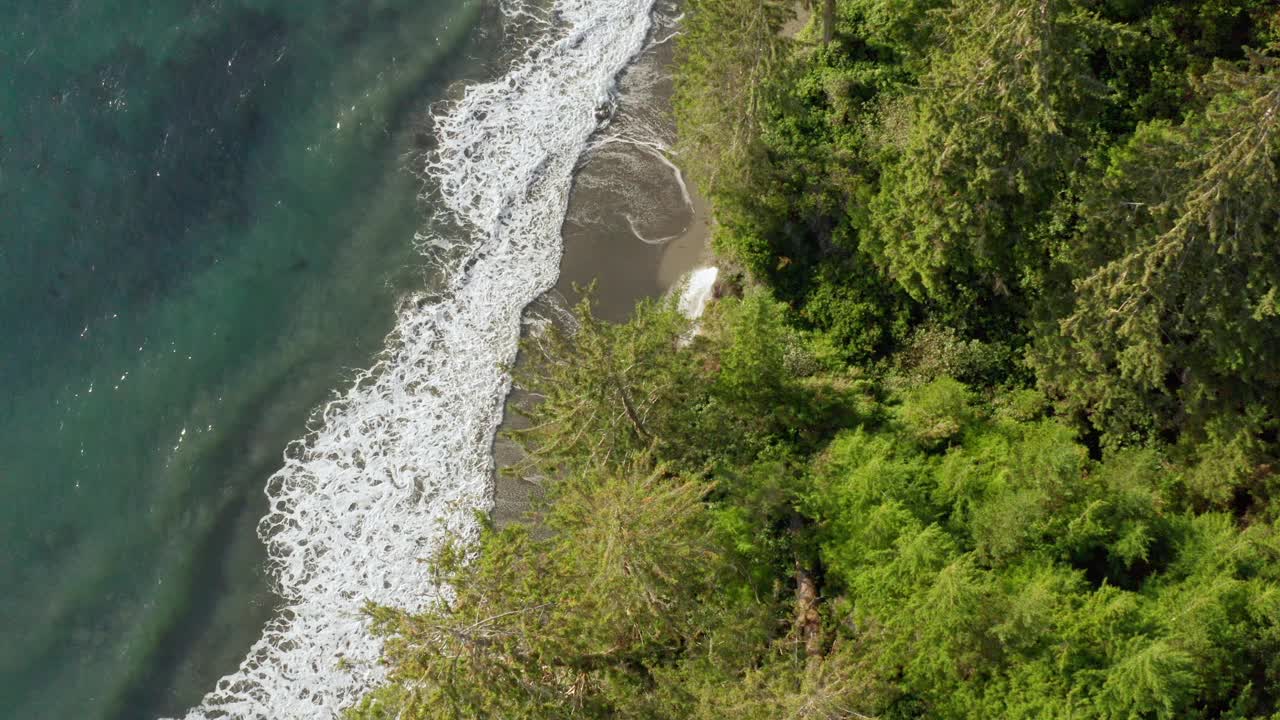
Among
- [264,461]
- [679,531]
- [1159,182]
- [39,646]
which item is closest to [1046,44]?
[1159,182]

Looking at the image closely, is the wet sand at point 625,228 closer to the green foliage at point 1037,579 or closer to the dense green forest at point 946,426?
the dense green forest at point 946,426

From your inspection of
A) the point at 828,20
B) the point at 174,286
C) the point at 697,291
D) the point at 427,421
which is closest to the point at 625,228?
the point at 697,291

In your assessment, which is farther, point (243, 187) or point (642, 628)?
point (243, 187)

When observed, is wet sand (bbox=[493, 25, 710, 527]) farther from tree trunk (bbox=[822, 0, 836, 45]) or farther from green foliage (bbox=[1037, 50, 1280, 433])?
green foliage (bbox=[1037, 50, 1280, 433])

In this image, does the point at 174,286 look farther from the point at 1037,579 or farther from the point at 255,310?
the point at 1037,579

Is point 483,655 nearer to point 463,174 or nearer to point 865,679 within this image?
point 865,679

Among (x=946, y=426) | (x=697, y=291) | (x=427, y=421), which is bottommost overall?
(x=427, y=421)
